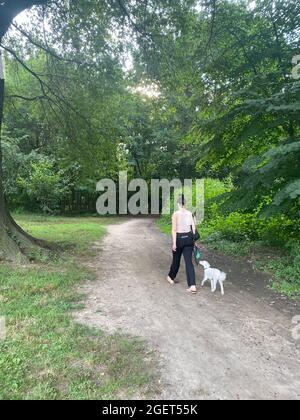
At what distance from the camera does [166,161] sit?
2992 cm

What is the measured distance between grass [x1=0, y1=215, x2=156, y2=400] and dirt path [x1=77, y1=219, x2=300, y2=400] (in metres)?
0.29

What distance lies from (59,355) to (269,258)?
6190 millimetres

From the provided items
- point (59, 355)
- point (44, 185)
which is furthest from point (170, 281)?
point (44, 185)

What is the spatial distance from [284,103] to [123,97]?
270 inches

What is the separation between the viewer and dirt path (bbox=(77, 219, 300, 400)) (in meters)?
3.31

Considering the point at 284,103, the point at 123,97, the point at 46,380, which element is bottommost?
the point at 46,380

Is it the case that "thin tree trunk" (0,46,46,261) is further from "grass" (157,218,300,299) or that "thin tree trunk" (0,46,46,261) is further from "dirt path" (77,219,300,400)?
"grass" (157,218,300,299)

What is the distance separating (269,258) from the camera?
8461mm

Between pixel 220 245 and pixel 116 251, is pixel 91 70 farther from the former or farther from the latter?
pixel 220 245

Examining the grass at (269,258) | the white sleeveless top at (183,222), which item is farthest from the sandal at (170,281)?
the grass at (269,258)

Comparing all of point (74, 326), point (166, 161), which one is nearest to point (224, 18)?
point (74, 326)

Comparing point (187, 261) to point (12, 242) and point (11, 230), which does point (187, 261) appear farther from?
point (11, 230)

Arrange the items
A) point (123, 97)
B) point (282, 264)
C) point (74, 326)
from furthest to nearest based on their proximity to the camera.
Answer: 1. point (123, 97)
2. point (282, 264)
3. point (74, 326)

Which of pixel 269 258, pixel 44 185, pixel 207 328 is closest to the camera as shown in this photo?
pixel 207 328
